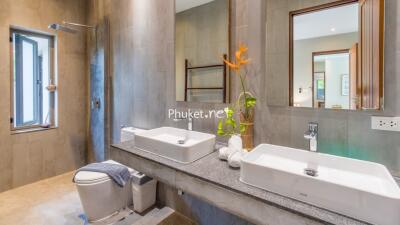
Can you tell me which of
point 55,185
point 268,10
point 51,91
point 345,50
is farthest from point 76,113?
point 345,50

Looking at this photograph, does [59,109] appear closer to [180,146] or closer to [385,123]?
[180,146]

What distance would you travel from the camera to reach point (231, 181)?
111 cm

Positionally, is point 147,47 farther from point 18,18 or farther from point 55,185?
point 55,185

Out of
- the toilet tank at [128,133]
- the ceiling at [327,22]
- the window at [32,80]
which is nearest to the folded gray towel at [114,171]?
the toilet tank at [128,133]

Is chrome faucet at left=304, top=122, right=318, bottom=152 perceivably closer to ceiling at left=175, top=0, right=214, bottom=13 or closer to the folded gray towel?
ceiling at left=175, top=0, right=214, bottom=13

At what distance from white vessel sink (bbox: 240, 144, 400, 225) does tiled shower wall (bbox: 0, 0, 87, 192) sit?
2.99 m

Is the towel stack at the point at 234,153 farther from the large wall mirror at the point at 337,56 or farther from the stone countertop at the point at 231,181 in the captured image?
the large wall mirror at the point at 337,56

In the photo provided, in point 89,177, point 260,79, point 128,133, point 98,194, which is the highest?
point 260,79

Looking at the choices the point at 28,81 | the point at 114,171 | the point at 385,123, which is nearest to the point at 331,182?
the point at 385,123

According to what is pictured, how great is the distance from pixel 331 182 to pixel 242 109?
0.84 metres

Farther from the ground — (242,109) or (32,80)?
A: (32,80)

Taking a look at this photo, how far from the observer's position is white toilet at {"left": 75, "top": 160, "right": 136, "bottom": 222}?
74.4 inches

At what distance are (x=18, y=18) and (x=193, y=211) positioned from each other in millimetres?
3088

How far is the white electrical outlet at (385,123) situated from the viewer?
1133mm
